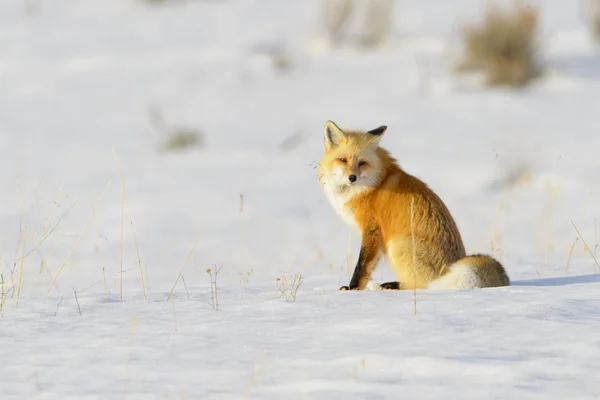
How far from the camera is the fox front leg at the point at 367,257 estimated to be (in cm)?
516

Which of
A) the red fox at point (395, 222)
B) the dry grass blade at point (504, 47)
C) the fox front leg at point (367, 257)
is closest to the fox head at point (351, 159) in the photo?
the red fox at point (395, 222)

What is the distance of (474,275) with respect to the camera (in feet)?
15.6

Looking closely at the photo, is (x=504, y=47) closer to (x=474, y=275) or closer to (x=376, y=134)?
(x=376, y=134)

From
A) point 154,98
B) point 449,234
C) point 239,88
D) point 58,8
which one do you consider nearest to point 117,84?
point 154,98

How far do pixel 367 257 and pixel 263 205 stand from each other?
478cm

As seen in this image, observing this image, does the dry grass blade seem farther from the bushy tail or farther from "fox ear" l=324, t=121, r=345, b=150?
the bushy tail

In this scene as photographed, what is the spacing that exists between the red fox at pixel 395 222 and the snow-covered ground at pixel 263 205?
1.14ft

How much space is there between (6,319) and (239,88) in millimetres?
9682

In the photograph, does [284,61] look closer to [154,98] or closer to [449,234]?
[154,98]

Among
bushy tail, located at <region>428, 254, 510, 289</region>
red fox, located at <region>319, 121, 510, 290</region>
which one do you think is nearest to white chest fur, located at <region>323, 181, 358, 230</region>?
red fox, located at <region>319, 121, 510, 290</region>

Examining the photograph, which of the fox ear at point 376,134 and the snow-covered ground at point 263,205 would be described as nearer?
the snow-covered ground at point 263,205

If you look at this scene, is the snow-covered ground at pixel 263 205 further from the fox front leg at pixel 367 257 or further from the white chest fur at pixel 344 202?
the white chest fur at pixel 344 202

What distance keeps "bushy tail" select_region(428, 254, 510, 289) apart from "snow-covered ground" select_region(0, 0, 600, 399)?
0.81 feet

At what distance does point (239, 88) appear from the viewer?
1362 cm
